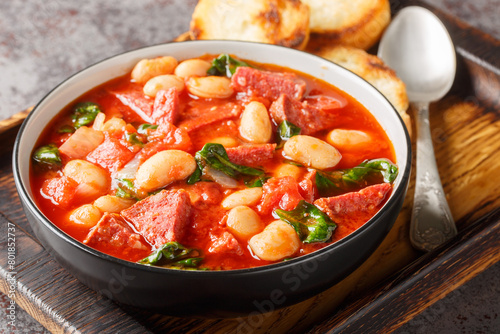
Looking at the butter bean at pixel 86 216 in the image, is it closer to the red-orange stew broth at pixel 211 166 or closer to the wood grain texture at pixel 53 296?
the red-orange stew broth at pixel 211 166

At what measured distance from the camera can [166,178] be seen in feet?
8.27

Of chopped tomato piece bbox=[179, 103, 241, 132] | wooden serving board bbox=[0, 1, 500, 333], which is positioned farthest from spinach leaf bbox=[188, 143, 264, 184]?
wooden serving board bbox=[0, 1, 500, 333]

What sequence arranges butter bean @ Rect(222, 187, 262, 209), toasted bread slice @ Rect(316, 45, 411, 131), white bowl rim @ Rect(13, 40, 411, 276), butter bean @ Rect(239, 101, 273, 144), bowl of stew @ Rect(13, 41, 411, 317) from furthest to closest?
toasted bread slice @ Rect(316, 45, 411, 131) → butter bean @ Rect(239, 101, 273, 144) → butter bean @ Rect(222, 187, 262, 209) → bowl of stew @ Rect(13, 41, 411, 317) → white bowl rim @ Rect(13, 40, 411, 276)

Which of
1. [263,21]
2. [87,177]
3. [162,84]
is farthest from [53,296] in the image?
[263,21]

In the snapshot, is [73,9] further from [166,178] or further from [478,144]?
[478,144]

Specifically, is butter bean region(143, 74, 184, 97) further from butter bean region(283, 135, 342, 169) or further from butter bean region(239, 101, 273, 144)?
butter bean region(283, 135, 342, 169)

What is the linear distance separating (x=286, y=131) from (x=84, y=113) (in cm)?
105

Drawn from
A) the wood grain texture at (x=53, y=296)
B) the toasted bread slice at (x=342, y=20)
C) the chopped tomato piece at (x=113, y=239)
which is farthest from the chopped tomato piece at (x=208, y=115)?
the toasted bread slice at (x=342, y=20)

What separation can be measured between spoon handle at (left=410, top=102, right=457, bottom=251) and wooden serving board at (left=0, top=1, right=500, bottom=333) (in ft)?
0.23

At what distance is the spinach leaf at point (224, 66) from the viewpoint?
324 centimetres

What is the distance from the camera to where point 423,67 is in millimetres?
3869

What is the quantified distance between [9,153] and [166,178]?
3.99 feet

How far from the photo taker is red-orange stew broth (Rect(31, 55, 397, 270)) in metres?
2.30

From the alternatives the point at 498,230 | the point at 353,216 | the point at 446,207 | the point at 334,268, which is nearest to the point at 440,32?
the point at 446,207
